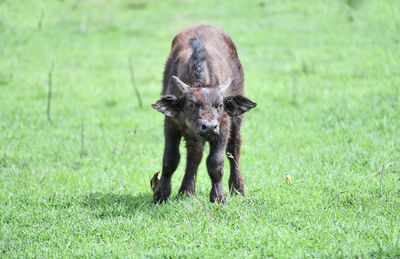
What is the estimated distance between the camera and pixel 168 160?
671 centimetres

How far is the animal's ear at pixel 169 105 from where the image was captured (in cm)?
632

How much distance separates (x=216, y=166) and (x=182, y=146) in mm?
3858

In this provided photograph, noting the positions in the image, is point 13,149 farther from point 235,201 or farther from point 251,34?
point 251,34

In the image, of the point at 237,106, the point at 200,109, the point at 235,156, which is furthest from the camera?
the point at 235,156

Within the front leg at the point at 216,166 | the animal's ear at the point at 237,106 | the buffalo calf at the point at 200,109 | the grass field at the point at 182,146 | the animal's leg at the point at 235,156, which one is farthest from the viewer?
the animal's leg at the point at 235,156

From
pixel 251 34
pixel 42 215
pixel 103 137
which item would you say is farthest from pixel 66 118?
pixel 251 34

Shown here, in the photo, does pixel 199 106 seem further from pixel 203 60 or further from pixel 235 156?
pixel 235 156

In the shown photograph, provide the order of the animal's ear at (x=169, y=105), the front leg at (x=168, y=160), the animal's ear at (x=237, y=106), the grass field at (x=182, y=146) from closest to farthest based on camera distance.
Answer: the grass field at (x=182, y=146)
the animal's ear at (x=169, y=105)
the animal's ear at (x=237, y=106)
the front leg at (x=168, y=160)

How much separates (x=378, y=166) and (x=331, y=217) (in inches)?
75.6

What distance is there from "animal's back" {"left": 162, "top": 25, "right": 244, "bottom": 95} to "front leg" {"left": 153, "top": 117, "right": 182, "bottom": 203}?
0.45 metres

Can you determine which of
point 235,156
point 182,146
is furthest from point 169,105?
point 182,146

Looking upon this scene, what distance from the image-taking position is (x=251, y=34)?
1597cm

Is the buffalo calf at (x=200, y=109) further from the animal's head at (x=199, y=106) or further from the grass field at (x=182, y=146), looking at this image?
the grass field at (x=182, y=146)

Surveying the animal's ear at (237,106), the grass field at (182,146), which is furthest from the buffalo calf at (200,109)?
the grass field at (182,146)
